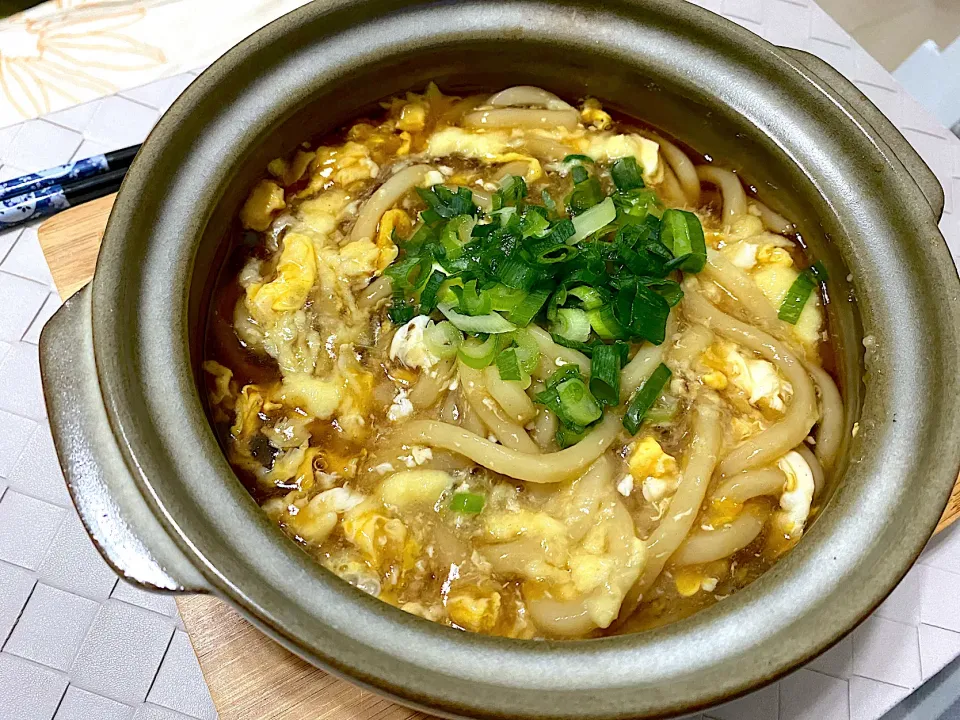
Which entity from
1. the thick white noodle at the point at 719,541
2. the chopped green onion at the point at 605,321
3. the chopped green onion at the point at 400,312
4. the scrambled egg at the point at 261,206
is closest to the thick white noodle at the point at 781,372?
the thick white noodle at the point at 719,541

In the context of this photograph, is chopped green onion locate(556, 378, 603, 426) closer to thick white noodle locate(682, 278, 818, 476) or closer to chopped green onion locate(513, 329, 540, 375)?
chopped green onion locate(513, 329, 540, 375)

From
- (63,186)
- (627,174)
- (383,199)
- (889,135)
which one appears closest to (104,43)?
(63,186)

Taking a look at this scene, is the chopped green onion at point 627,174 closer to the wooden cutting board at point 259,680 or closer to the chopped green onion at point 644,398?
the chopped green onion at point 644,398

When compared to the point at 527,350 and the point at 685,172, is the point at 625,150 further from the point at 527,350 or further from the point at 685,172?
the point at 527,350

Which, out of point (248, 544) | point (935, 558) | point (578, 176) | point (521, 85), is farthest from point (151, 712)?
point (935, 558)

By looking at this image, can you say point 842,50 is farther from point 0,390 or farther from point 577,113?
point 0,390

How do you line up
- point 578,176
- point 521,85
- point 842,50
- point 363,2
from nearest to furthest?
point 363,2 → point 578,176 → point 521,85 → point 842,50
